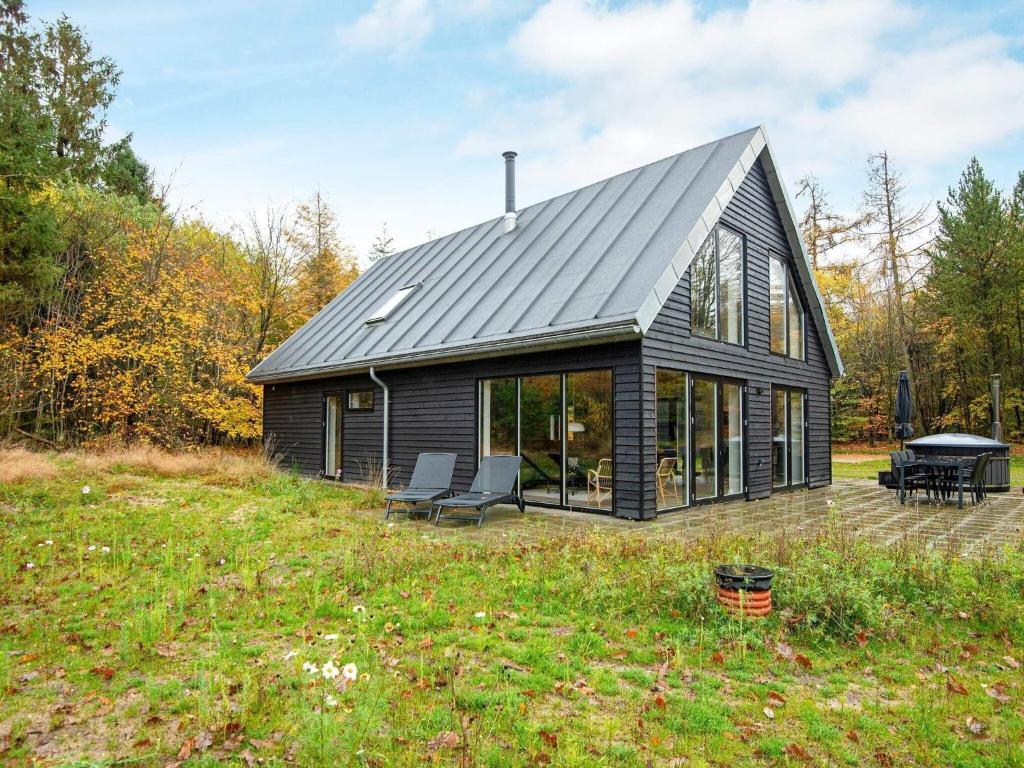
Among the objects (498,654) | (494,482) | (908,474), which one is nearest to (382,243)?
(494,482)

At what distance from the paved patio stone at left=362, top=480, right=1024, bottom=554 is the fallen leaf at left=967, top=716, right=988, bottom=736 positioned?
301 cm

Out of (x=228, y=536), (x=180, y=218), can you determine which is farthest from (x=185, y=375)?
(x=228, y=536)

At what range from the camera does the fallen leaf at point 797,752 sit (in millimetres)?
2471

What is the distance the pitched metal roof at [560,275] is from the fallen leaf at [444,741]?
555 cm

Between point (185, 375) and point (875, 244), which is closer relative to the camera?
point (185, 375)

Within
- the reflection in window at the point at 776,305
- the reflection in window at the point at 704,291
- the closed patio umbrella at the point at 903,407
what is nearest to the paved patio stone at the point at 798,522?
the closed patio umbrella at the point at 903,407

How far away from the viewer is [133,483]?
31.5ft

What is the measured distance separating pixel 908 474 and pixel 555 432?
21.1ft

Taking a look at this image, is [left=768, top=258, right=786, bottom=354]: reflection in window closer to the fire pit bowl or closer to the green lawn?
the green lawn

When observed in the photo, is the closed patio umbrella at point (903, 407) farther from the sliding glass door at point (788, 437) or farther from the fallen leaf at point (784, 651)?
the fallen leaf at point (784, 651)

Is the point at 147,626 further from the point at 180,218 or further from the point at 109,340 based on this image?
the point at 180,218

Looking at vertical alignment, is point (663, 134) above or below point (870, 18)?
above

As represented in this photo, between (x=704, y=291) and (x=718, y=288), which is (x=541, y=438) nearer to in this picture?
(x=704, y=291)

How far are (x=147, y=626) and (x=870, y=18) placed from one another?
44.7 ft
